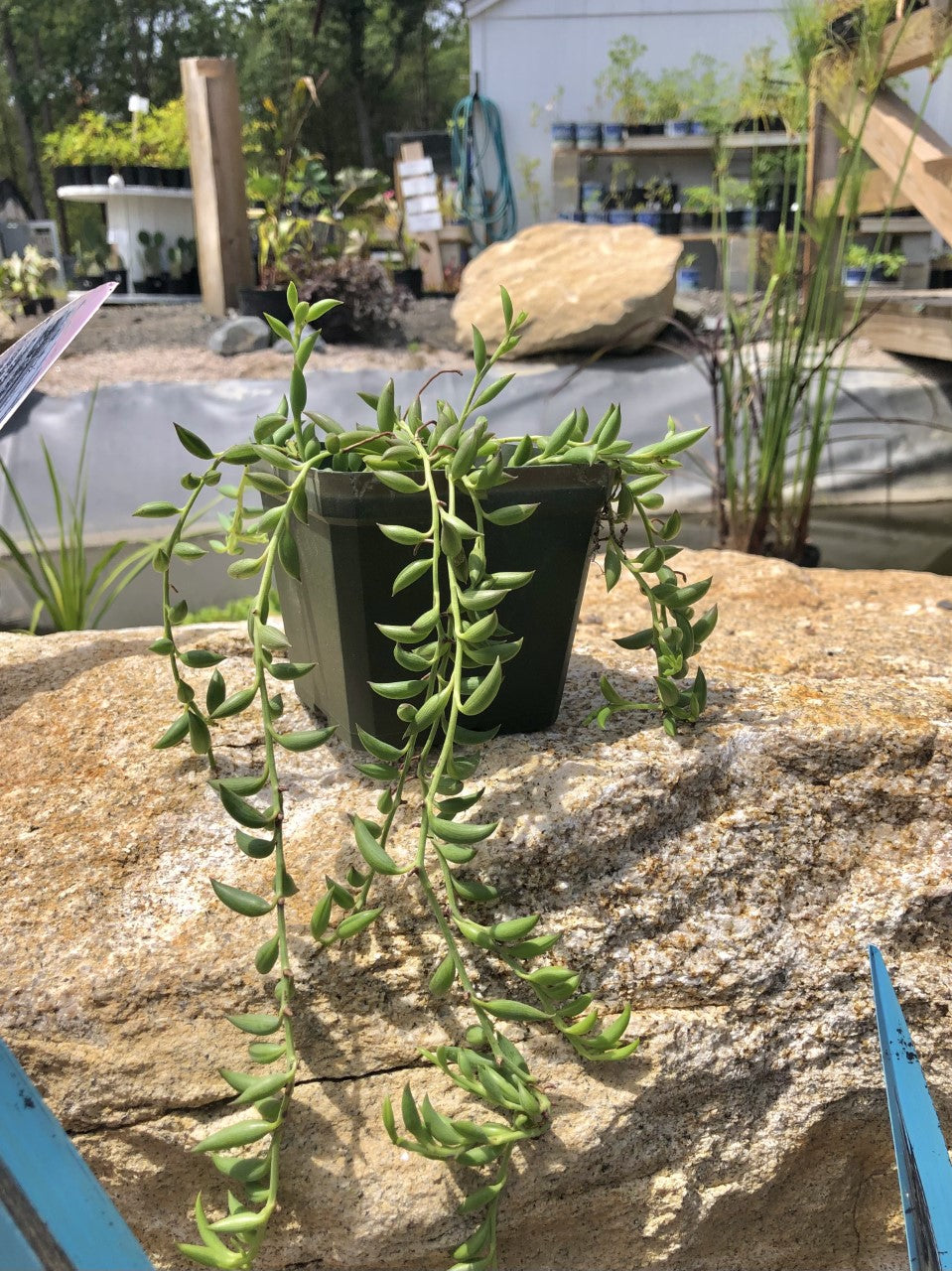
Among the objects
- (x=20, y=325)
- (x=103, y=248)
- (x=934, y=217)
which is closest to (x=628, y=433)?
(x=934, y=217)

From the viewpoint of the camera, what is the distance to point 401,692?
73cm

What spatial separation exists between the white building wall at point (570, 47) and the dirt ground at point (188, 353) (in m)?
4.09

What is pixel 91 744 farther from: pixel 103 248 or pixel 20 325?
pixel 103 248

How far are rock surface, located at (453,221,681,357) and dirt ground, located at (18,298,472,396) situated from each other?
0.39 metres

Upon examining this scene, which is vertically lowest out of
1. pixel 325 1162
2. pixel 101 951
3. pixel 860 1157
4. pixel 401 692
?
pixel 860 1157

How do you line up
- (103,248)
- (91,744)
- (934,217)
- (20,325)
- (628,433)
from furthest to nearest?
1. (103,248)
2. (20,325)
3. (628,433)
4. (934,217)
5. (91,744)

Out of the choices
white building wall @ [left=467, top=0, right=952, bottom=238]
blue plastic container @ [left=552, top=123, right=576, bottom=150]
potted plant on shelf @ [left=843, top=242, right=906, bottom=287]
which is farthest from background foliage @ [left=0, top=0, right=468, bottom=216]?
potted plant on shelf @ [left=843, top=242, right=906, bottom=287]

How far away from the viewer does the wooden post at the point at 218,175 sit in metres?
5.32

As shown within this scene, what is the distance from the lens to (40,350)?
75 cm

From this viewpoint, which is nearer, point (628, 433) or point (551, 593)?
point (551, 593)

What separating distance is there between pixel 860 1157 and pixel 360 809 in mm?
547

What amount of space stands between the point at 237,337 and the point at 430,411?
1529 mm

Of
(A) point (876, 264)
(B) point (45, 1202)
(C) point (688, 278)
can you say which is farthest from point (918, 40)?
(C) point (688, 278)

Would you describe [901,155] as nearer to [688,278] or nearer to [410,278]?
[410,278]
